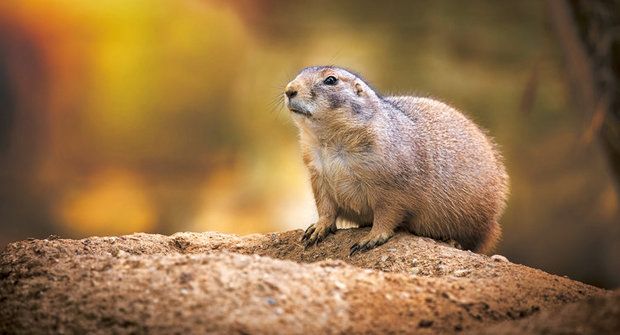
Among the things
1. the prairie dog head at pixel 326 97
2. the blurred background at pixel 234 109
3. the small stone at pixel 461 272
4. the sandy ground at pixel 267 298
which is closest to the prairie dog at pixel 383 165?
the prairie dog head at pixel 326 97

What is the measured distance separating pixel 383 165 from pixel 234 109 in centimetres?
463

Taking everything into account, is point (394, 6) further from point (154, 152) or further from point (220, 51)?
point (154, 152)

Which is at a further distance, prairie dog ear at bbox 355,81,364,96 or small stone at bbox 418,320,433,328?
prairie dog ear at bbox 355,81,364,96

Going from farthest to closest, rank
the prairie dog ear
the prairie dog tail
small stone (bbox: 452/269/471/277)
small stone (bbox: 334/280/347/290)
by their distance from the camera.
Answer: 1. the prairie dog tail
2. the prairie dog ear
3. small stone (bbox: 452/269/471/277)
4. small stone (bbox: 334/280/347/290)

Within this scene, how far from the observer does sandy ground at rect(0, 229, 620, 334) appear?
382 cm

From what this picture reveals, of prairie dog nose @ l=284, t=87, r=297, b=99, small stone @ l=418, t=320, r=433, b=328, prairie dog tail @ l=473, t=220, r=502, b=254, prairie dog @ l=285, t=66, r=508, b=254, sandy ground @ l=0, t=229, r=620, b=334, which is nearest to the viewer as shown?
sandy ground @ l=0, t=229, r=620, b=334

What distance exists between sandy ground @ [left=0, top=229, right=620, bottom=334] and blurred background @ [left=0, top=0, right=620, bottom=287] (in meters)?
4.69

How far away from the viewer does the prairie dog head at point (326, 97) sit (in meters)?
5.88

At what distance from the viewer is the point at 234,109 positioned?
1032cm

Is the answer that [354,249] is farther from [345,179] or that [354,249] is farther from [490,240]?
[490,240]

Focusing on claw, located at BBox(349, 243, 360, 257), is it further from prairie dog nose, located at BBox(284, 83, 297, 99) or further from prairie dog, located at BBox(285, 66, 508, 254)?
prairie dog nose, located at BBox(284, 83, 297, 99)

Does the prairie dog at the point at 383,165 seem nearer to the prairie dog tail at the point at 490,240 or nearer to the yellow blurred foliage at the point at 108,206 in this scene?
the prairie dog tail at the point at 490,240

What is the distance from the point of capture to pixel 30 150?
9.70 meters

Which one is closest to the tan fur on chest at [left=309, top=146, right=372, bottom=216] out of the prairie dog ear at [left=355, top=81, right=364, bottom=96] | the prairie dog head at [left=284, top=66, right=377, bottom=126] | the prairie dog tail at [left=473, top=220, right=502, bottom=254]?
the prairie dog head at [left=284, top=66, right=377, bottom=126]
